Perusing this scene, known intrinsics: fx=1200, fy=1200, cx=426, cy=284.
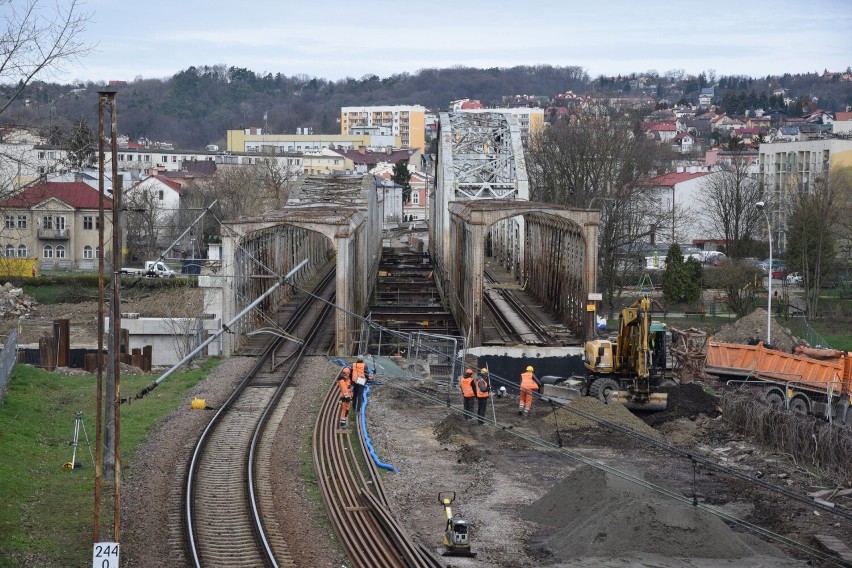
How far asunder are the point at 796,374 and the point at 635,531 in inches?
478

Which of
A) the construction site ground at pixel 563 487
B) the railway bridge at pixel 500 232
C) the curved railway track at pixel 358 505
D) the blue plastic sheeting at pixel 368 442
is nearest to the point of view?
the curved railway track at pixel 358 505

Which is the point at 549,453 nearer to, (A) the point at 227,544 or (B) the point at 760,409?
(B) the point at 760,409

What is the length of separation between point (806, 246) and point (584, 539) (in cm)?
3891

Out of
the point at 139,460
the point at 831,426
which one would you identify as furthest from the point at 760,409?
the point at 139,460

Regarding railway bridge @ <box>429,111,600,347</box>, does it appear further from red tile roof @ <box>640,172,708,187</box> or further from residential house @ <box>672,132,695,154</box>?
residential house @ <box>672,132,695,154</box>

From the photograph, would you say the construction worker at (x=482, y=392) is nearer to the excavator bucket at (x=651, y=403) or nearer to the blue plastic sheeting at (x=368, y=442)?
the blue plastic sheeting at (x=368, y=442)

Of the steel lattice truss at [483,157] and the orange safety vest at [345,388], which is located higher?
the steel lattice truss at [483,157]

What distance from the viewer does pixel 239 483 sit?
1816 centimetres

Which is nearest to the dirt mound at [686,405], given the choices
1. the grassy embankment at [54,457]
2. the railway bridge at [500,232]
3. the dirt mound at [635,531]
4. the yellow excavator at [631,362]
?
the yellow excavator at [631,362]

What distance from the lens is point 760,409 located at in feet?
75.7

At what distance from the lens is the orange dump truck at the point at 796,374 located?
24.5 meters

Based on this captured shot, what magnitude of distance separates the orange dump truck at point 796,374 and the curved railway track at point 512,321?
5.77 metres

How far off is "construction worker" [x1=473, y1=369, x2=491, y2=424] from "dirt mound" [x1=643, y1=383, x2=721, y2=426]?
3.84 m

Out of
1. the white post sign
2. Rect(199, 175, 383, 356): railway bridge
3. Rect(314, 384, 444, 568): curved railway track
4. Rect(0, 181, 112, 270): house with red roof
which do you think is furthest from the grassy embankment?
Rect(0, 181, 112, 270): house with red roof
